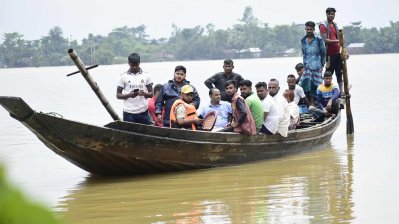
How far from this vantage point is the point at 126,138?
24.3ft

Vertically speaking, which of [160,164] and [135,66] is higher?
[135,66]

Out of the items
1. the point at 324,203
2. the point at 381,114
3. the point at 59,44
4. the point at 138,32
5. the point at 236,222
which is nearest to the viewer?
the point at 236,222

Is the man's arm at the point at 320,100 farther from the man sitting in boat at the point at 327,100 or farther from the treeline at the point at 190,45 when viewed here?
the treeline at the point at 190,45

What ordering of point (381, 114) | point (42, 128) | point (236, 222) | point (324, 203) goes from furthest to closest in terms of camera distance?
point (381, 114) < point (42, 128) < point (324, 203) < point (236, 222)

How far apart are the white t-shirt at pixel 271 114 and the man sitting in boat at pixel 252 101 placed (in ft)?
0.65

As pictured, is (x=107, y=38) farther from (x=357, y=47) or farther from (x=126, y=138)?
(x=126, y=138)

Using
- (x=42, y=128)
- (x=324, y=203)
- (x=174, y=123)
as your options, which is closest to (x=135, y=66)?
(x=174, y=123)

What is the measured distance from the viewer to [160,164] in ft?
26.1

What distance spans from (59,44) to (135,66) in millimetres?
95916

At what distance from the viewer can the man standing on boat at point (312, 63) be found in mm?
11188

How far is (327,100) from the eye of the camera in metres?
11.2

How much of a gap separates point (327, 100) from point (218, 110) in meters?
3.17

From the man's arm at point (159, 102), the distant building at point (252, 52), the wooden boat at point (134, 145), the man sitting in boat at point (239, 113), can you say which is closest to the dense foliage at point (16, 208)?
the wooden boat at point (134, 145)

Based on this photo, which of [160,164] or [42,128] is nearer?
[42,128]
